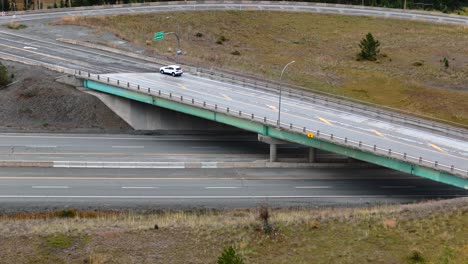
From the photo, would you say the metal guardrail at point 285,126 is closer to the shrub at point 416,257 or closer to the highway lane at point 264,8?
the shrub at point 416,257

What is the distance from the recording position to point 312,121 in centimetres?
5841

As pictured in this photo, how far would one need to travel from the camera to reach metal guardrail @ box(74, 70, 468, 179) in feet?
158

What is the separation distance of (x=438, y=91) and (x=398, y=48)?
24.0 m

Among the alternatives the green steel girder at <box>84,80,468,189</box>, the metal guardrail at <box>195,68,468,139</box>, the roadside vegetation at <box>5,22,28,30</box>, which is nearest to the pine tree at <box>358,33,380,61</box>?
the metal guardrail at <box>195,68,468,139</box>

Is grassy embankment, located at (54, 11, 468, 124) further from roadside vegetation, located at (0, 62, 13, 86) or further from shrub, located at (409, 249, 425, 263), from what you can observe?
shrub, located at (409, 249, 425, 263)

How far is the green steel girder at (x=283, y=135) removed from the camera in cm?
4816

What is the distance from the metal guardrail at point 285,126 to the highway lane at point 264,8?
1537 inches

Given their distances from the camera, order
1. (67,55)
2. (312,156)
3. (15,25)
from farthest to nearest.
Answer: (15,25)
(67,55)
(312,156)

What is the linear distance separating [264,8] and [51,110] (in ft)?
203

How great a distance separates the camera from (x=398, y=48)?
10238 centimetres

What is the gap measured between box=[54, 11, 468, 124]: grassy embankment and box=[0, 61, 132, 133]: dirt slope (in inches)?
711

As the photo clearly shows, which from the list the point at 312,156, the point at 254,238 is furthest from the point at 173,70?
the point at 254,238

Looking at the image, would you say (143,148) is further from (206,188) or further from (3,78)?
(3,78)

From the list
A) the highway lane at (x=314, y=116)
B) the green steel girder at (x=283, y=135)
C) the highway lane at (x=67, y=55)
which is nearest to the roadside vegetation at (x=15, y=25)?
the highway lane at (x=67, y=55)
